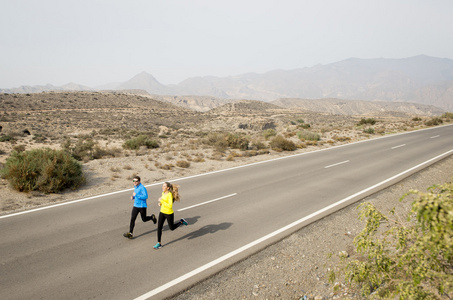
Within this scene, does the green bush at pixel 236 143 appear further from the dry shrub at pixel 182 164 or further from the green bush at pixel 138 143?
the green bush at pixel 138 143

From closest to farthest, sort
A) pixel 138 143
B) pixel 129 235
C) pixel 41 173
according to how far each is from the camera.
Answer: pixel 129 235 → pixel 41 173 → pixel 138 143

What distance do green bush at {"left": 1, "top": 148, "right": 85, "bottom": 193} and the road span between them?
1706 mm

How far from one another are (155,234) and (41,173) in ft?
19.7

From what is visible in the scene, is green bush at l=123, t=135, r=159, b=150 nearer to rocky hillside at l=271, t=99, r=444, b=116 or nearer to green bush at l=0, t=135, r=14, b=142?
green bush at l=0, t=135, r=14, b=142

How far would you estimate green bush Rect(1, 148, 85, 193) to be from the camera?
31.7ft

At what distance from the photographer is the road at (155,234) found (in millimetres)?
5082

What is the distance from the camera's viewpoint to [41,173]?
9.95 m

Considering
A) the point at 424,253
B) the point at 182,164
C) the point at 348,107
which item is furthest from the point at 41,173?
the point at 348,107

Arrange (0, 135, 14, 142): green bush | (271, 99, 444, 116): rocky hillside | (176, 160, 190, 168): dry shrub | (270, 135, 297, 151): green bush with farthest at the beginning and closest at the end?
1. (271, 99, 444, 116): rocky hillside
2. (0, 135, 14, 142): green bush
3. (270, 135, 297, 151): green bush
4. (176, 160, 190, 168): dry shrub

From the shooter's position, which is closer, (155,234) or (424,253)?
(424,253)

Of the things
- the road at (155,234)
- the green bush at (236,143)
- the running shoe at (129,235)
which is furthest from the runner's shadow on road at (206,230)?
the green bush at (236,143)

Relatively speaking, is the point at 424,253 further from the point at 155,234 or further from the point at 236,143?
the point at 236,143

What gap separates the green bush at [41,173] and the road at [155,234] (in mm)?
1706

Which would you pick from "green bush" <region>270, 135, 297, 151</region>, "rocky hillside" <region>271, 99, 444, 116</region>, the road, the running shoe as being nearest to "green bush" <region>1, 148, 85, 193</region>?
the road
